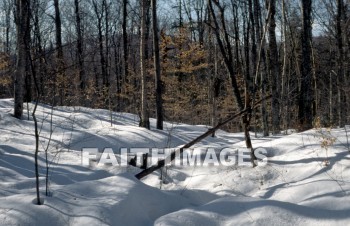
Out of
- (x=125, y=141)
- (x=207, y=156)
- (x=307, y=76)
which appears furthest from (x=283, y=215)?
(x=307, y=76)

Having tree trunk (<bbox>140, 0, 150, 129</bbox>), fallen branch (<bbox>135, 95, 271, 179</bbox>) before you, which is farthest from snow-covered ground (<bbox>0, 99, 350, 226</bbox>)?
tree trunk (<bbox>140, 0, 150, 129</bbox>)

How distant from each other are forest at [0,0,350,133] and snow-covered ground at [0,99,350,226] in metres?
0.98

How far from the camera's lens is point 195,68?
20.8m

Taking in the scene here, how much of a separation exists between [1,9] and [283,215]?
3961 centimetres

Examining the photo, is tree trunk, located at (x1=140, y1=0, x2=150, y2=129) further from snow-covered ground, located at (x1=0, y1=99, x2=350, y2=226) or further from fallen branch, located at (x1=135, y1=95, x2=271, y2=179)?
fallen branch, located at (x1=135, y1=95, x2=271, y2=179)

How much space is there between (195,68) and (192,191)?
54.4 feet

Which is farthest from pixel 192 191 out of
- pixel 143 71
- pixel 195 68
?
pixel 195 68

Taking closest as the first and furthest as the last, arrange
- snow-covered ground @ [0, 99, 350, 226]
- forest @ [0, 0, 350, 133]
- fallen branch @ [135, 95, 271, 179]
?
1. snow-covered ground @ [0, 99, 350, 226]
2. fallen branch @ [135, 95, 271, 179]
3. forest @ [0, 0, 350, 133]

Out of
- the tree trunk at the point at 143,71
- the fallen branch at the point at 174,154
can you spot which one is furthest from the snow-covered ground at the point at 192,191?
the tree trunk at the point at 143,71

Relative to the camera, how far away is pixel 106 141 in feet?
28.0

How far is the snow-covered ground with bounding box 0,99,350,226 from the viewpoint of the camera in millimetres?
3219

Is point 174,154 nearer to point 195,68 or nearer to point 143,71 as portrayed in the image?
point 143,71

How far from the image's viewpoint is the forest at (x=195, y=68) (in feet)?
33.3

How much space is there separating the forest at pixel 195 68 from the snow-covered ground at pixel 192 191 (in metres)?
0.98
